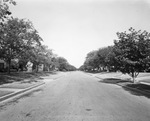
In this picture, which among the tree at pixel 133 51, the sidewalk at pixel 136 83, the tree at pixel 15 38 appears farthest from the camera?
the tree at pixel 15 38

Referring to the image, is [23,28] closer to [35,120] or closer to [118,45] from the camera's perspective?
[118,45]

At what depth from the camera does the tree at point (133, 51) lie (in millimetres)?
14453

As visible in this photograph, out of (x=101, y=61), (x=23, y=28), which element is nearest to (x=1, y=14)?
(x=23, y=28)

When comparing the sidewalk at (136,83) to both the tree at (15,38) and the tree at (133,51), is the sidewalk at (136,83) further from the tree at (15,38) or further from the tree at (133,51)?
the tree at (15,38)

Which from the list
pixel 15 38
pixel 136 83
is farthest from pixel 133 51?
pixel 15 38

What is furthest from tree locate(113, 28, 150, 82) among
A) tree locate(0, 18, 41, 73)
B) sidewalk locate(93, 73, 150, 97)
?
tree locate(0, 18, 41, 73)

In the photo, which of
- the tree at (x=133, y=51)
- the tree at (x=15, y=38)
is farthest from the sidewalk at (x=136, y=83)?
the tree at (x=15, y=38)

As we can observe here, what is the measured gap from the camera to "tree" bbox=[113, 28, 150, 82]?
47.4 feet

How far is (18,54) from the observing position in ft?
76.5

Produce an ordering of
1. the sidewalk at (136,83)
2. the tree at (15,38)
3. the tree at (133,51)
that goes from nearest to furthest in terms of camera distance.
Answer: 1. the sidewalk at (136,83)
2. the tree at (133,51)
3. the tree at (15,38)

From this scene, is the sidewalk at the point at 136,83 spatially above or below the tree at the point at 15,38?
below

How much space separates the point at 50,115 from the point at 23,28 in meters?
20.0

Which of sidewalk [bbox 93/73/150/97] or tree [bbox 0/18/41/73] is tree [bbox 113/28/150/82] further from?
tree [bbox 0/18/41/73]

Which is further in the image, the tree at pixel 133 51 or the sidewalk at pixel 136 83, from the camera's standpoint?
the tree at pixel 133 51
